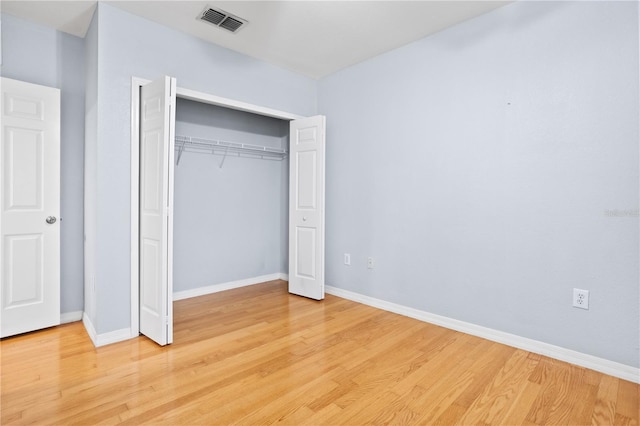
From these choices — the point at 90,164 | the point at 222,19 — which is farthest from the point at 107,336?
the point at 222,19

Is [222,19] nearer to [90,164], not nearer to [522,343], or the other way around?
[90,164]

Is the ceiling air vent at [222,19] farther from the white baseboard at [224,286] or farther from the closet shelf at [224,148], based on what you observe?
the white baseboard at [224,286]

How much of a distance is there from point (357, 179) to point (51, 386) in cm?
307

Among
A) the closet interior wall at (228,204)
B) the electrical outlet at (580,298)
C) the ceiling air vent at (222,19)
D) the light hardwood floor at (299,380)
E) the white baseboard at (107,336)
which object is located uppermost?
the ceiling air vent at (222,19)

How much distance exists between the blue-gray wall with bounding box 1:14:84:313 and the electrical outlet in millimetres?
4165

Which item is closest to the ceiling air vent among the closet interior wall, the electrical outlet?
the closet interior wall

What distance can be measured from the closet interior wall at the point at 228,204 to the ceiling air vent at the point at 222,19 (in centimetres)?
114

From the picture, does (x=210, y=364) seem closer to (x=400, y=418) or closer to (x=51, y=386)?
(x=51, y=386)

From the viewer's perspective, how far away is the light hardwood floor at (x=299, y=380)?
1.80m

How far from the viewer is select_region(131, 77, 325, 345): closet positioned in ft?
8.72

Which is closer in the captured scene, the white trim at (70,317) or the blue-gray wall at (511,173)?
the blue-gray wall at (511,173)

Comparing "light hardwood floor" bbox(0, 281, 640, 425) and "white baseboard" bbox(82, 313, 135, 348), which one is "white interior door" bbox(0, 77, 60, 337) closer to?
"light hardwood floor" bbox(0, 281, 640, 425)

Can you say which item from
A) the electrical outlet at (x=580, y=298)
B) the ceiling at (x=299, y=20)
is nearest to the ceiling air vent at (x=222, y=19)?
the ceiling at (x=299, y=20)

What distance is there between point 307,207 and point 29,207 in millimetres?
2539
